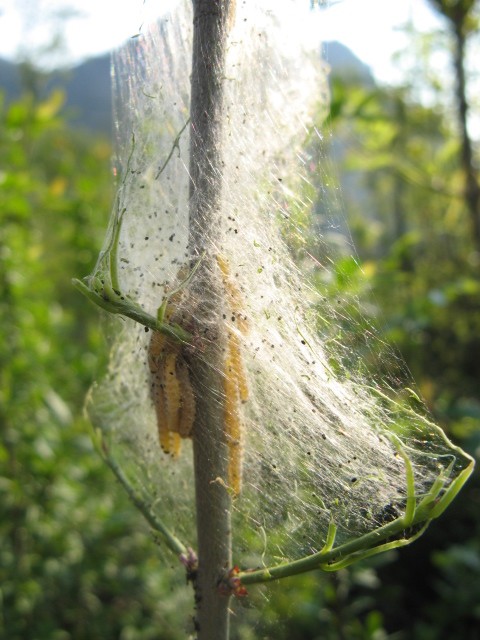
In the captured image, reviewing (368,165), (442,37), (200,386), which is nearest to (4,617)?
(200,386)

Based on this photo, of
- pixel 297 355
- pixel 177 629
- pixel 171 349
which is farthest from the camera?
pixel 177 629

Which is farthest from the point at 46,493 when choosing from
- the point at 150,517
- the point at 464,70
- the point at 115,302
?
the point at 464,70

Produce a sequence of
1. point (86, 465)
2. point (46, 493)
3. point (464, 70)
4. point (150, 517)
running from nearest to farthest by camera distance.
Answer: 1. point (150, 517)
2. point (46, 493)
3. point (86, 465)
4. point (464, 70)

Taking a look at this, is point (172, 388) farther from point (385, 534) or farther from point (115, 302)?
point (385, 534)

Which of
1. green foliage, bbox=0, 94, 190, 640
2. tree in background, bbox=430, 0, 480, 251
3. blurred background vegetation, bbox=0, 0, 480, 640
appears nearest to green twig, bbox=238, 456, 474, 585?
blurred background vegetation, bbox=0, 0, 480, 640

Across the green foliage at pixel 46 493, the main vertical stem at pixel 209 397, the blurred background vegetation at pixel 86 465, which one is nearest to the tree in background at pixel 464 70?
the blurred background vegetation at pixel 86 465

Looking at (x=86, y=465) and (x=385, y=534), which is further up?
(x=385, y=534)

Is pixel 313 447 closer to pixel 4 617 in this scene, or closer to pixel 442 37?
pixel 4 617

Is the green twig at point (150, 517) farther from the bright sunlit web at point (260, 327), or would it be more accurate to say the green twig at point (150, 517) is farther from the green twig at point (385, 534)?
the green twig at point (385, 534)
